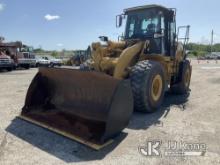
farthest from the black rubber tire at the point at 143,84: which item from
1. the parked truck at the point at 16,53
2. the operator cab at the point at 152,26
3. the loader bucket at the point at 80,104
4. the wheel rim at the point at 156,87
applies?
the parked truck at the point at 16,53

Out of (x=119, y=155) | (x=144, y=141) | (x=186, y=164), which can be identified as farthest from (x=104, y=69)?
(x=186, y=164)

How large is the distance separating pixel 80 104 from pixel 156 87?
7.21 feet

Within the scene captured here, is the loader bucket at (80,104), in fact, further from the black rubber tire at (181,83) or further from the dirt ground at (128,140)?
the black rubber tire at (181,83)

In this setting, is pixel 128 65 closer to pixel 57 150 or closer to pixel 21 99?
pixel 57 150

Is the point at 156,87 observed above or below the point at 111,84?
below

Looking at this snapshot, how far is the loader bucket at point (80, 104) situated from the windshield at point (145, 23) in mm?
2831

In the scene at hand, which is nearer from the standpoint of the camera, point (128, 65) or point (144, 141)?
point (144, 141)

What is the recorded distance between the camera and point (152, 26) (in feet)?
24.2

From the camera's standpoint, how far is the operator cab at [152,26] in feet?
24.0

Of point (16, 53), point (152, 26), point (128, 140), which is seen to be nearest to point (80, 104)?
point (128, 140)

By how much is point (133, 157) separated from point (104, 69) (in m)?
3.00

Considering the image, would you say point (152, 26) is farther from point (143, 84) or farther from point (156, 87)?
point (143, 84)

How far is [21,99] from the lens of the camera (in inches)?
322

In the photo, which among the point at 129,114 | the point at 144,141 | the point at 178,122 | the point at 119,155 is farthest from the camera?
the point at 178,122
